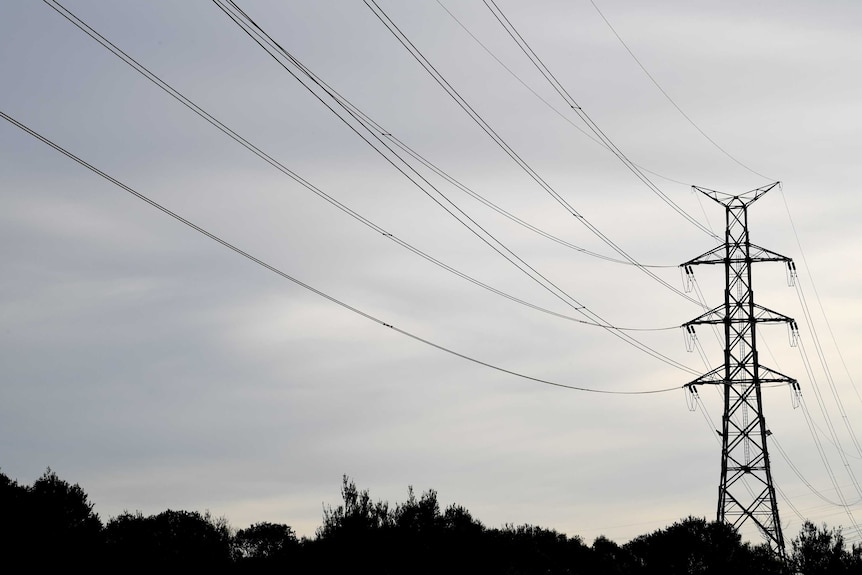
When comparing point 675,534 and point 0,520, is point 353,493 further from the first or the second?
point 675,534

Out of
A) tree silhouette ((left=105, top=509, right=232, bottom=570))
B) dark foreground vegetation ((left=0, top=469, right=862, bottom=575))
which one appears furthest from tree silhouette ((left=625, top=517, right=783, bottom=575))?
tree silhouette ((left=105, top=509, right=232, bottom=570))

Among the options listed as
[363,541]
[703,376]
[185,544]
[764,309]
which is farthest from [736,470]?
[185,544]

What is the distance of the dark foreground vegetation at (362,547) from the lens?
63219 millimetres

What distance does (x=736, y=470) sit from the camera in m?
54.1

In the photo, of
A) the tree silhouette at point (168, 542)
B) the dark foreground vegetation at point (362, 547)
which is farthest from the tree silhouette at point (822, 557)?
the tree silhouette at point (168, 542)

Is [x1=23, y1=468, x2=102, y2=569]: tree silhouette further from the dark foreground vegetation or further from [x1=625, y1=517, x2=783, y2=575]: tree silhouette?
[x1=625, y1=517, x2=783, y2=575]: tree silhouette

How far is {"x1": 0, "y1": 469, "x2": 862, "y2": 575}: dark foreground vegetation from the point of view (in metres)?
63.2

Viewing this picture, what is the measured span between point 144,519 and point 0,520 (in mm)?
28266

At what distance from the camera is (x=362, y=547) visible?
62.7m

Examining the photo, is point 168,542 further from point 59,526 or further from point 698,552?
point 698,552

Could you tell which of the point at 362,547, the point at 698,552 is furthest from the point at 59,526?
the point at 698,552

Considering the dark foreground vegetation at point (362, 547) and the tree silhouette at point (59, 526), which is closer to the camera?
the dark foreground vegetation at point (362, 547)

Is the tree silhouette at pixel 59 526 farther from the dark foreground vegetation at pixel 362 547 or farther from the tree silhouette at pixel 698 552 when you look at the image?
the tree silhouette at pixel 698 552

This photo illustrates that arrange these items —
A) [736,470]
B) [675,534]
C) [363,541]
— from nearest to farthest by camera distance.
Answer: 1. [736,470]
2. [363,541]
3. [675,534]
